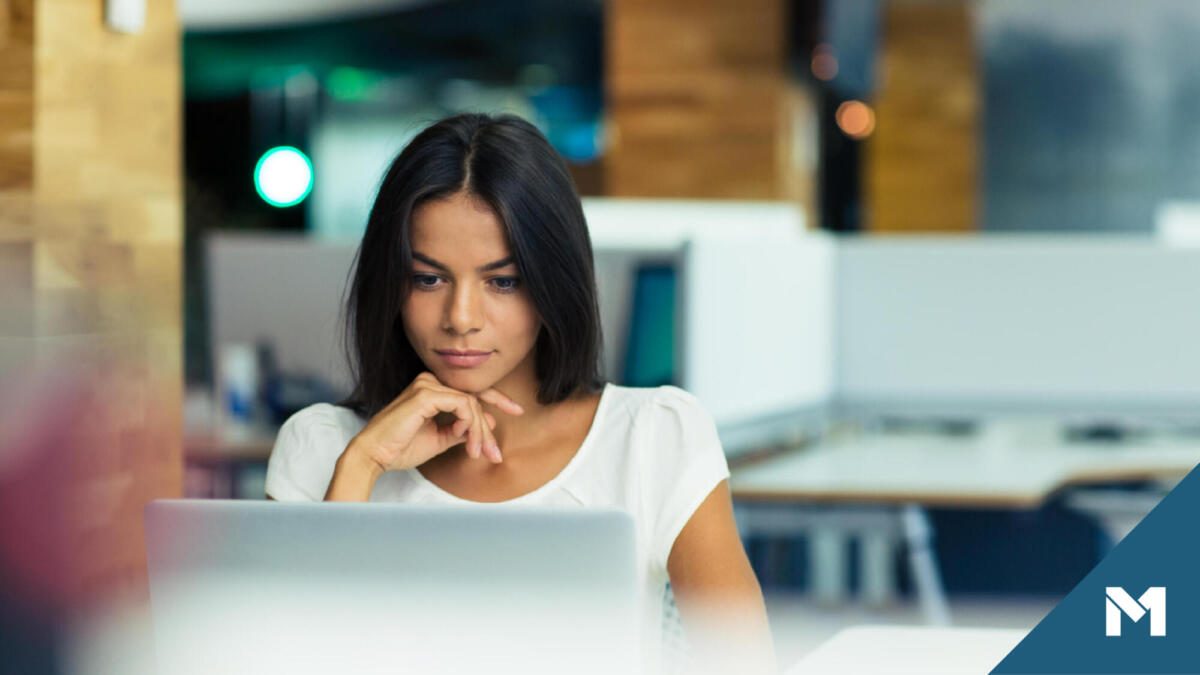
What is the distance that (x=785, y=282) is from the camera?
2.94 m

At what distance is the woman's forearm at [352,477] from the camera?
116cm

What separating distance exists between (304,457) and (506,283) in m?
0.29

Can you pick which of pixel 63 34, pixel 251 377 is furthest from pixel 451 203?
pixel 251 377

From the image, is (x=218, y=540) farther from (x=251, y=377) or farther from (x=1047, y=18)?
(x=1047, y=18)

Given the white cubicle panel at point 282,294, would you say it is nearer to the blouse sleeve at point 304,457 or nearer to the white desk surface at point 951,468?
the white desk surface at point 951,468

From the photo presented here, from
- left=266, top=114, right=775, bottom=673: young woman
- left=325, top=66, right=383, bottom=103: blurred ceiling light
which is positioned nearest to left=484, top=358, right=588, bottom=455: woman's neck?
left=266, top=114, right=775, bottom=673: young woman

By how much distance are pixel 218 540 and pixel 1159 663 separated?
0.66m

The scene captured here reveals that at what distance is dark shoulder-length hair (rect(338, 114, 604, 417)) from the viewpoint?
117 cm

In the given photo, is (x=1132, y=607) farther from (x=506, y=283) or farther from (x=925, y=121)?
(x=925, y=121)

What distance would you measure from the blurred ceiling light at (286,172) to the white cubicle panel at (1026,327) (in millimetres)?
8561

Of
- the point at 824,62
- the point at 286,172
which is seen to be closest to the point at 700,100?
the point at 824,62

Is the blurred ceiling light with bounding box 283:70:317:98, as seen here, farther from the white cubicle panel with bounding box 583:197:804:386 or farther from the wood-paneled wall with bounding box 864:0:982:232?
the white cubicle panel with bounding box 583:197:804:386

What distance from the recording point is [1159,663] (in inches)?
38.7

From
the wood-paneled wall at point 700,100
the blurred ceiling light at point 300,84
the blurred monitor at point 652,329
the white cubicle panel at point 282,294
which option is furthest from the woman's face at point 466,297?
the blurred ceiling light at point 300,84
